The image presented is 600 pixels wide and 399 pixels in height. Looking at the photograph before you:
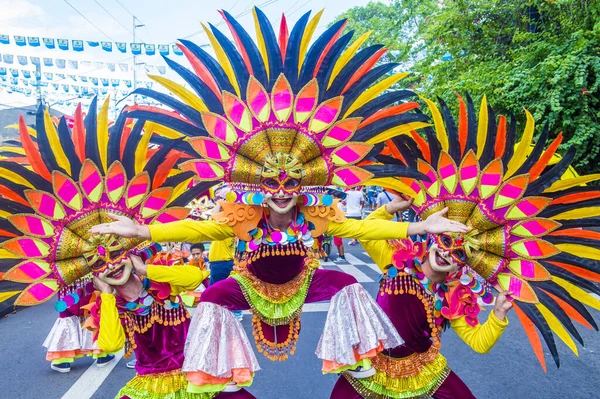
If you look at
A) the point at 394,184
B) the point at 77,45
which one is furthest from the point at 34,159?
the point at 77,45

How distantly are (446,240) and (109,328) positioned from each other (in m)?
1.91

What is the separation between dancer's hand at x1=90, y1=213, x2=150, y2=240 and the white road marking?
228 cm

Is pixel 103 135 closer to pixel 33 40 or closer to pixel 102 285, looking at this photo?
pixel 102 285

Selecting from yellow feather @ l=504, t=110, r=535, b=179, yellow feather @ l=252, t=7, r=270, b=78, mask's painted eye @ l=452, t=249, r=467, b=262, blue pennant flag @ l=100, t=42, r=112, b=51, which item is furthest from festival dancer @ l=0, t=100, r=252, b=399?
blue pennant flag @ l=100, t=42, r=112, b=51

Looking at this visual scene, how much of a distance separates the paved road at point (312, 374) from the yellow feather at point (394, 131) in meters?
2.43

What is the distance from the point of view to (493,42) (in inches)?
351

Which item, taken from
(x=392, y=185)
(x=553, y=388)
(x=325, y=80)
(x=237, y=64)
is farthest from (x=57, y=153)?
(x=553, y=388)

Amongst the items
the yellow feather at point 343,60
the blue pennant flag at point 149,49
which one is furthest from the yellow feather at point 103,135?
the blue pennant flag at point 149,49

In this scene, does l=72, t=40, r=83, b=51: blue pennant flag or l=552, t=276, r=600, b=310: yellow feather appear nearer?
l=552, t=276, r=600, b=310: yellow feather

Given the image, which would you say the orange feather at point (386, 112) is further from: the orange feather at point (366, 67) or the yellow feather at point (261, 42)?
the yellow feather at point (261, 42)

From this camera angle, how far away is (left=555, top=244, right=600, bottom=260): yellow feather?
7.86 ft

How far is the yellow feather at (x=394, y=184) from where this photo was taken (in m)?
2.61

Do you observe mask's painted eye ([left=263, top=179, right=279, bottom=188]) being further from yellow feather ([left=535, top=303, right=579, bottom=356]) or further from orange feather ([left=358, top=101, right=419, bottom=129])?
yellow feather ([left=535, top=303, right=579, bottom=356])

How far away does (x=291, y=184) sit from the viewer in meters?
2.60
